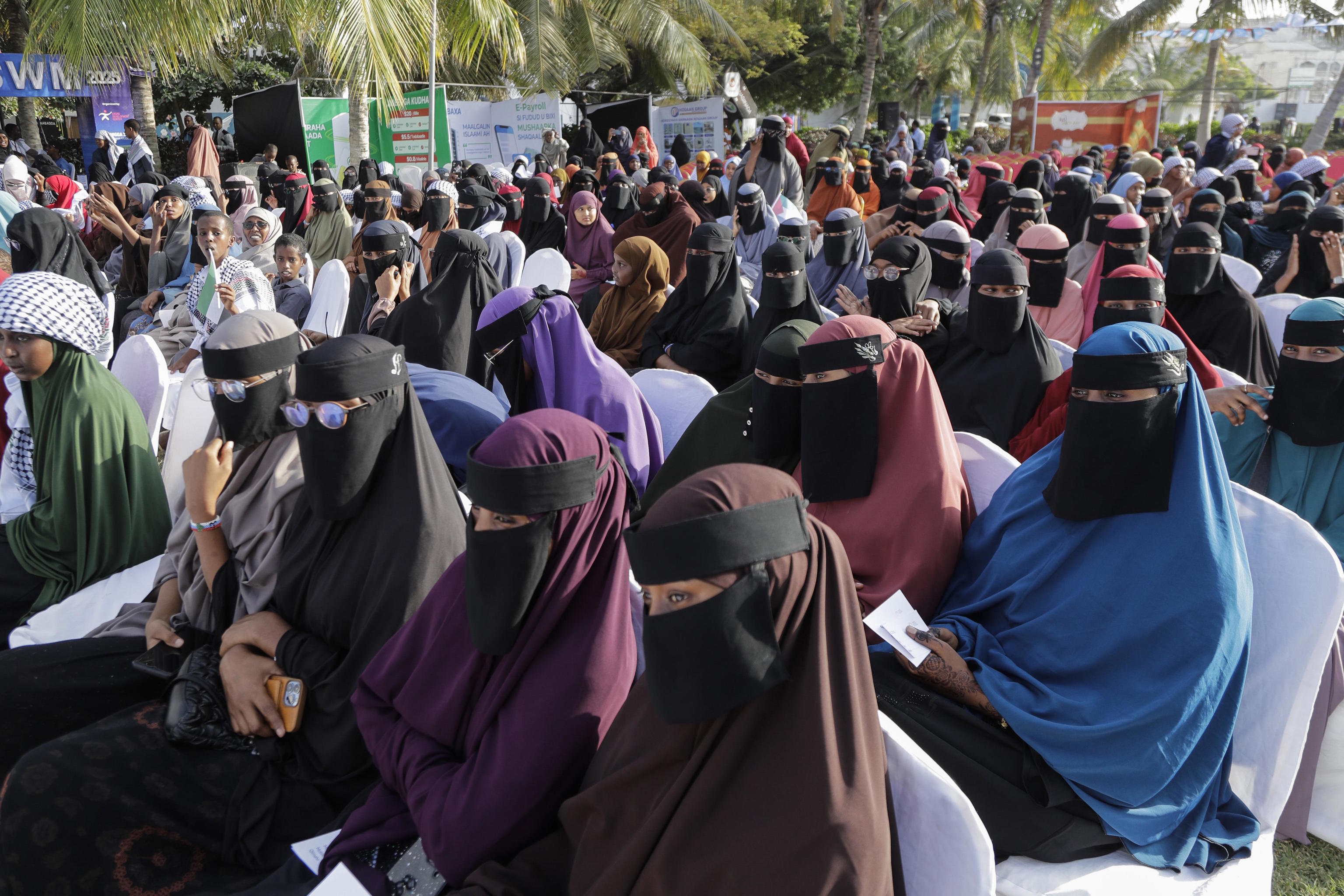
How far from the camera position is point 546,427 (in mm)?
1852

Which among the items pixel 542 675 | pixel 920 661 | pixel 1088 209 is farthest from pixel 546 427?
pixel 1088 209

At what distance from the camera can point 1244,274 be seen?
18.1 ft

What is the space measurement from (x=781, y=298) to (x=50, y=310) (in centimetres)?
289

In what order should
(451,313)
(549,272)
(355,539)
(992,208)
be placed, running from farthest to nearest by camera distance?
(992,208)
(549,272)
(451,313)
(355,539)

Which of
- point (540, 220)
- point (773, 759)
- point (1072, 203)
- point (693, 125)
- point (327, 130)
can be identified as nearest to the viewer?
point (773, 759)

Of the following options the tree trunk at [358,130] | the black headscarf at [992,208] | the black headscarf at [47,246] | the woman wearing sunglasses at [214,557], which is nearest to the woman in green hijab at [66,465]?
the woman wearing sunglasses at [214,557]

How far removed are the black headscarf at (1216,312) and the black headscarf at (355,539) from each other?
3.61 metres

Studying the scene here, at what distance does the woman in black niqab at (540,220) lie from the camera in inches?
330

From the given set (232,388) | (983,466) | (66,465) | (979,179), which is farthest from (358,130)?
(983,466)

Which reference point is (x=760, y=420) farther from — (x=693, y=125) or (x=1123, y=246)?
(x=693, y=125)

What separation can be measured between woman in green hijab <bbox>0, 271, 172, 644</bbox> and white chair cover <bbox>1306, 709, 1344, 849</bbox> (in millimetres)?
3265

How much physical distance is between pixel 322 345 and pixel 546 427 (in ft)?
2.36

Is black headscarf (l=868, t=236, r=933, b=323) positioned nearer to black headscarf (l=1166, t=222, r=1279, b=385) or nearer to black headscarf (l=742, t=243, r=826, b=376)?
black headscarf (l=742, t=243, r=826, b=376)

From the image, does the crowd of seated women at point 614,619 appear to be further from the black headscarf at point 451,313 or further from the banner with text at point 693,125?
the banner with text at point 693,125
